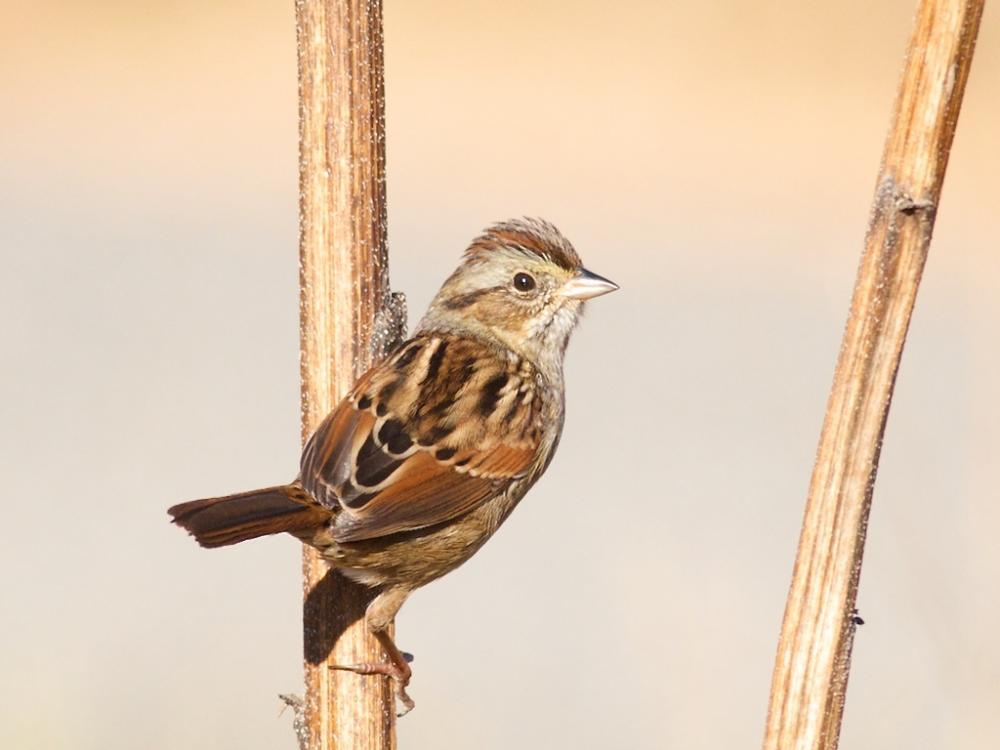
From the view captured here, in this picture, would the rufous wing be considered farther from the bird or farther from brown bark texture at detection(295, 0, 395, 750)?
brown bark texture at detection(295, 0, 395, 750)

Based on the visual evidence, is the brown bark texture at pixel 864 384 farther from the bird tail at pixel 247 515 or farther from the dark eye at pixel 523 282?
the dark eye at pixel 523 282

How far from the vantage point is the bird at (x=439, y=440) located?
3535 millimetres

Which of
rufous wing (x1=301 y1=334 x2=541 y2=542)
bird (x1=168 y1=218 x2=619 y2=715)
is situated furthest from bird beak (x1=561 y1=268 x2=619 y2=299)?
rufous wing (x1=301 y1=334 x2=541 y2=542)

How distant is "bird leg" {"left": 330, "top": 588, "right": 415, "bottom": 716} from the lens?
327 cm

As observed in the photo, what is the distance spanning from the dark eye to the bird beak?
0.32ft

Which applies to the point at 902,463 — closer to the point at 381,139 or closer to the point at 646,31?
the point at 381,139

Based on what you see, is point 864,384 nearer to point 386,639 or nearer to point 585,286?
point 386,639

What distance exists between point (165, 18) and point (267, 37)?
1.09 metres

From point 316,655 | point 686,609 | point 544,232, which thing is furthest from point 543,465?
point 686,609

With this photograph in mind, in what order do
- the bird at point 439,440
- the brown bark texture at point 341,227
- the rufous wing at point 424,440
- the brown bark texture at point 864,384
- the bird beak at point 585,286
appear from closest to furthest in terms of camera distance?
1. the brown bark texture at point 864,384
2. the brown bark texture at point 341,227
3. the bird at point 439,440
4. the rufous wing at point 424,440
5. the bird beak at point 585,286

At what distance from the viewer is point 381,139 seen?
3320 mm

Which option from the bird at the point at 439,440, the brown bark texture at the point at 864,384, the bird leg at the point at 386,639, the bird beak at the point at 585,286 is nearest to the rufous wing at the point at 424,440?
the bird at the point at 439,440

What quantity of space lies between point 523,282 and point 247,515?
4.81ft

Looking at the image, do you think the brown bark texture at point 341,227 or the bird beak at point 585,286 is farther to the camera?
the bird beak at point 585,286
